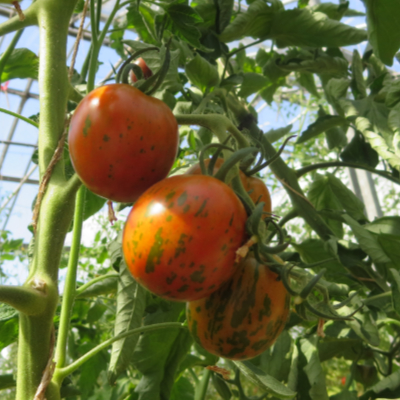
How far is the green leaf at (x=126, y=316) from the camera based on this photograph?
1.83ft

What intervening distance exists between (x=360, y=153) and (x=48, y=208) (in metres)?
0.77

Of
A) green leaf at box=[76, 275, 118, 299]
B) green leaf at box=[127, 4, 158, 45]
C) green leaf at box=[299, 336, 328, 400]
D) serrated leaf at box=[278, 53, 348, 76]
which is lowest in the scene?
green leaf at box=[299, 336, 328, 400]

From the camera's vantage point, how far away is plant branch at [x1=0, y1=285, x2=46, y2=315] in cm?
36

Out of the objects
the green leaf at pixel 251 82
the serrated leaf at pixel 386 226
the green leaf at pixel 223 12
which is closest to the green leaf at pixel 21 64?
the green leaf at pixel 223 12

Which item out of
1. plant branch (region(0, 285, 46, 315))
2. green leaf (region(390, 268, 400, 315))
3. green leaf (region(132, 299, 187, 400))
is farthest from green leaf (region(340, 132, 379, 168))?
plant branch (region(0, 285, 46, 315))

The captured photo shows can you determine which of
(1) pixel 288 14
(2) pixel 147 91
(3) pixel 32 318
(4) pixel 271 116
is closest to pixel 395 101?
(1) pixel 288 14

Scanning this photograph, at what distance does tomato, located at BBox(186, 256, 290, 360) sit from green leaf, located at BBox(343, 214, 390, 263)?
0.35 metres

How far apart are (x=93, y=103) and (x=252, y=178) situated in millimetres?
202

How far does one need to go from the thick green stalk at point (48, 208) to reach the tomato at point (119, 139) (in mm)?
61

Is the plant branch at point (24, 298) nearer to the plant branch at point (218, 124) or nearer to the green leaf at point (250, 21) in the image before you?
the plant branch at point (218, 124)

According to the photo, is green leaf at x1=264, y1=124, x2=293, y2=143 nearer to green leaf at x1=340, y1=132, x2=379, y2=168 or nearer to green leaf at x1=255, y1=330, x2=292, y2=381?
green leaf at x1=340, y1=132, x2=379, y2=168

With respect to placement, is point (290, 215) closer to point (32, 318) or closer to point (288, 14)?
point (288, 14)

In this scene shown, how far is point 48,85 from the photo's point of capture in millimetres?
498

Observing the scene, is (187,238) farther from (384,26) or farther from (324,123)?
(324,123)
